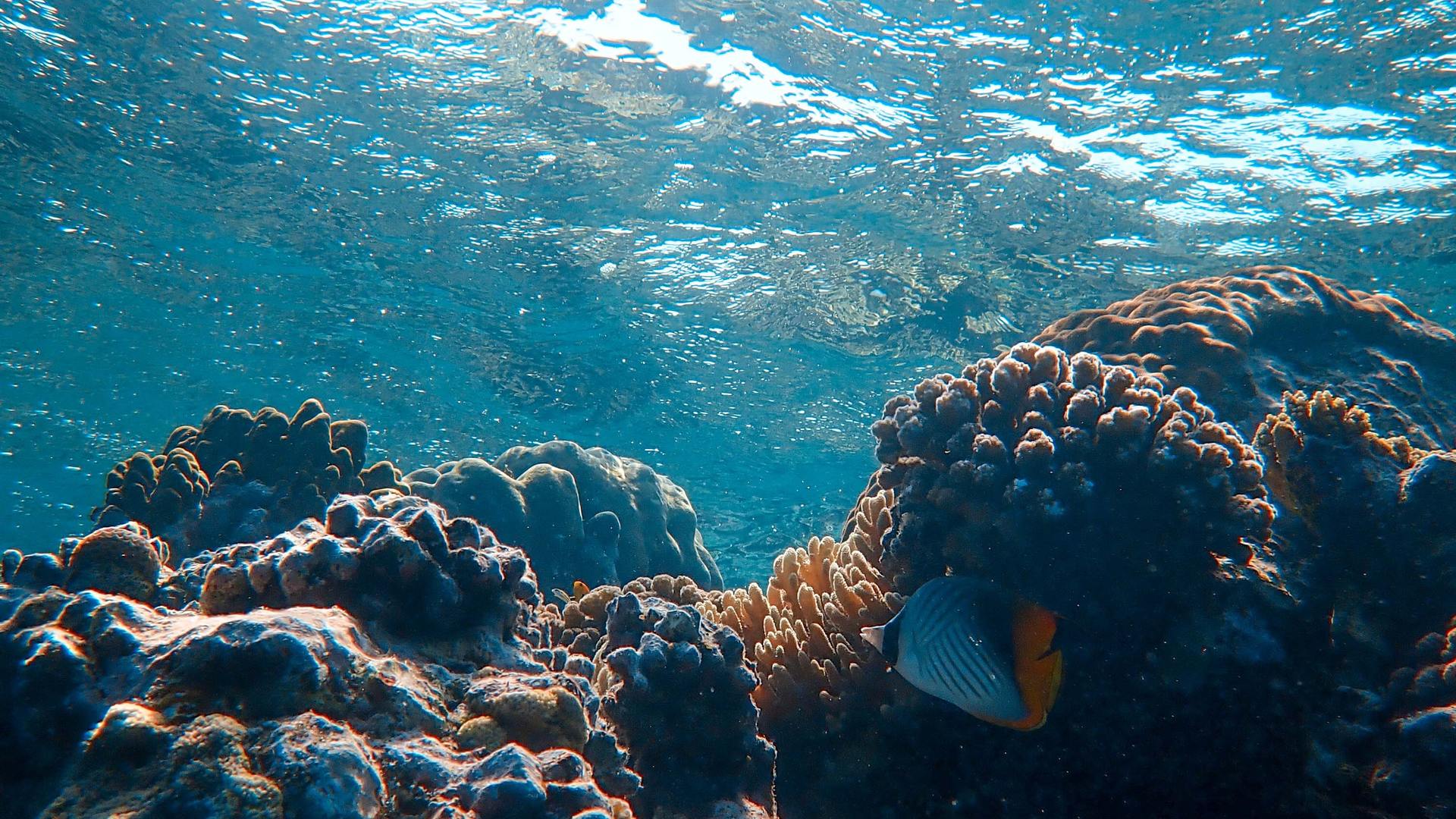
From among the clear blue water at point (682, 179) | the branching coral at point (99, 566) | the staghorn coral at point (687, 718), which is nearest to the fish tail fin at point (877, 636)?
the staghorn coral at point (687, 718)

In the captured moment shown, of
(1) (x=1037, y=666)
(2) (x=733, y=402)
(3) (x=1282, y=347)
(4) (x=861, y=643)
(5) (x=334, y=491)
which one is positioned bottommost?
(2) (x=733, y=402)

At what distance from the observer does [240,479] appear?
20.6 feet

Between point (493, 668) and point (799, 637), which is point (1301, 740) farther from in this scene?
point (493, 668)

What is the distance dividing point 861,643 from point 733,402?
18.3 m

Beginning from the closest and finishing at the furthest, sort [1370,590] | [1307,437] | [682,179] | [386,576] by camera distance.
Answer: [386,576]
[1370,590]
[1307,437]
[682,179]

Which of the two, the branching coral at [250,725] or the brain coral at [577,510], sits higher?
the branching coral at [250,725]

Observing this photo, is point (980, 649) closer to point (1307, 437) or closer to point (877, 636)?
point (877, 636)

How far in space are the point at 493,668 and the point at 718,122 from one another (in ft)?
39.0

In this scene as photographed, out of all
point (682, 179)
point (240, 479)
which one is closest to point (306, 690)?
point (240, 479)

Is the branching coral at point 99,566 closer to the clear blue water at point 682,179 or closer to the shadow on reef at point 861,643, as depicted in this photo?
the shadow on reef at point 861,643

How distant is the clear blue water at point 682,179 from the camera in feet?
35.6

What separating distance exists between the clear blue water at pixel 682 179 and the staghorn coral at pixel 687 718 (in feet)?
34.2

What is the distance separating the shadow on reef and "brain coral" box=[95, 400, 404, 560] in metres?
0.06

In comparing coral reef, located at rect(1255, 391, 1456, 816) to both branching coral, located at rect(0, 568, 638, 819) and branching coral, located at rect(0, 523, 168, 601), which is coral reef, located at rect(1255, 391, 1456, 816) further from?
branching coral, located at rect(0, 523, 168, 601)
